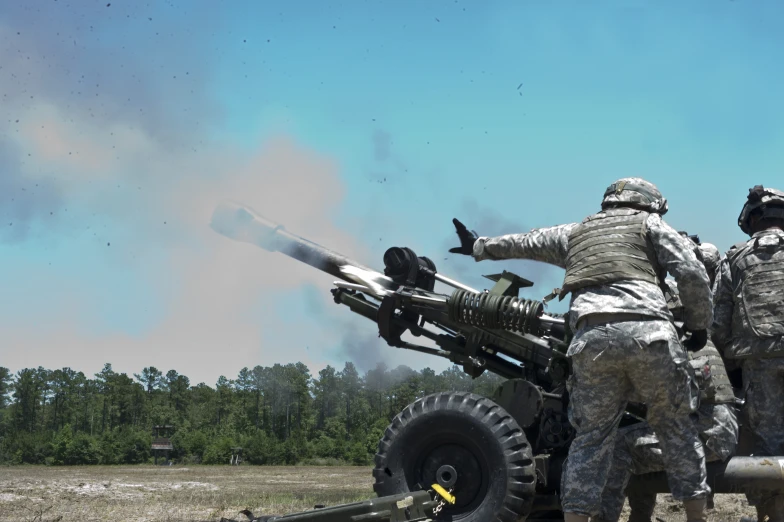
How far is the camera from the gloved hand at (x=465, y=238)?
5.83 meters

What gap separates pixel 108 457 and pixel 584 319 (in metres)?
43.5

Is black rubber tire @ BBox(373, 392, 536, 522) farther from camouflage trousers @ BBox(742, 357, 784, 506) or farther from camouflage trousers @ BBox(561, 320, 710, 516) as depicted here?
camouflage trousers @ BBox(742, 357, 784, 506)

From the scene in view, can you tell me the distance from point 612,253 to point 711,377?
1.24 meters

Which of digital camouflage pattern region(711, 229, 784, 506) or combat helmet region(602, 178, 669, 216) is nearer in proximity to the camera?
combat helmet region(602, 178, 669, 216)

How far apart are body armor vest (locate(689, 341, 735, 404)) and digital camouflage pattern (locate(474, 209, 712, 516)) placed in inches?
21.7

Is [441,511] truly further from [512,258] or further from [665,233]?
[665,233]

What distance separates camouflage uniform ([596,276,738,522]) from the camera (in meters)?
5.10

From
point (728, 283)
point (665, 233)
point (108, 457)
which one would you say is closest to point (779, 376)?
point (728, 283)

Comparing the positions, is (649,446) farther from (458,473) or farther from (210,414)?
(210,414)

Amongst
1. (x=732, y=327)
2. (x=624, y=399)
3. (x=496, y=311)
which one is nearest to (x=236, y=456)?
(x=496, y=311)

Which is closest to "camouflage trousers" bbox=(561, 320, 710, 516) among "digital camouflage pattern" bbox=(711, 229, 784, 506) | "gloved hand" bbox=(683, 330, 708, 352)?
"gloved hand" bbox=(683, 330, 708, 352)

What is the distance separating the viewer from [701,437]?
17.0 feet

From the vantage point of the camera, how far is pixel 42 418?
78125mm

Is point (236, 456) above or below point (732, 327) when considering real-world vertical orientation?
below
